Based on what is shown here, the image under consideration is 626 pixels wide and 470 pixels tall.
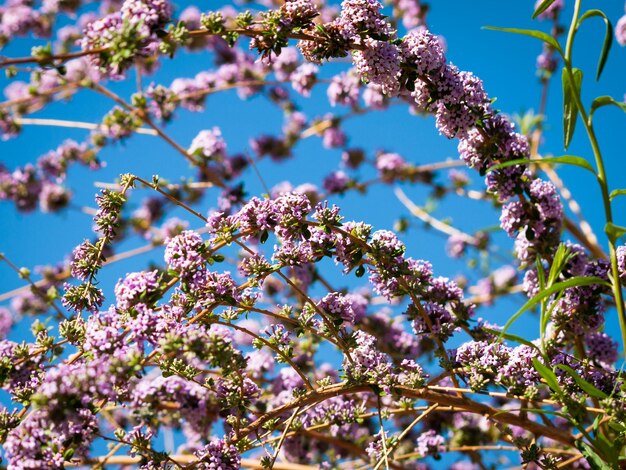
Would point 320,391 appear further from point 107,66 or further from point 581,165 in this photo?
point 107,66

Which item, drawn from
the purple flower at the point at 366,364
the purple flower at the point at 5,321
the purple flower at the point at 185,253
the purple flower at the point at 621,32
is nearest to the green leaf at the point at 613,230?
the purple flower at the point at 366,364

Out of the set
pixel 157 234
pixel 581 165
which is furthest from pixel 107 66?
pixel 157 234

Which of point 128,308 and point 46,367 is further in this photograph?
point 46,367

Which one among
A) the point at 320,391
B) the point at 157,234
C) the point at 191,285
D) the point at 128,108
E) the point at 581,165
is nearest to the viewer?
the point at 581,165

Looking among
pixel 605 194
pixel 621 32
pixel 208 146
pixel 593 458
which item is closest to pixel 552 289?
pixel 605 194

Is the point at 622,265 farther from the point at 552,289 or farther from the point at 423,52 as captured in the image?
the point at 423,52

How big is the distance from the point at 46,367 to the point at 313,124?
457 centimetres

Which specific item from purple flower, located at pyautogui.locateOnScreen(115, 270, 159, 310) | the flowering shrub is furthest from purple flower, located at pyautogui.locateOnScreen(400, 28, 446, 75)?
purple flower, located at pyautogui.locateOnScreen(115, 270, 159, 310)

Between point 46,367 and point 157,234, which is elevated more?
point 157,234

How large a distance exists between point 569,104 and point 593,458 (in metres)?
1.17

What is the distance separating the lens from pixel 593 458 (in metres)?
2.23

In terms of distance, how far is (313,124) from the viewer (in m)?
6.72

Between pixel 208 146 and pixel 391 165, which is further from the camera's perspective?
pixel 391 165

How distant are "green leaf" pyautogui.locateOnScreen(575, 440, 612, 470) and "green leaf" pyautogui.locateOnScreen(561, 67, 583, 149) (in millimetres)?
1002
